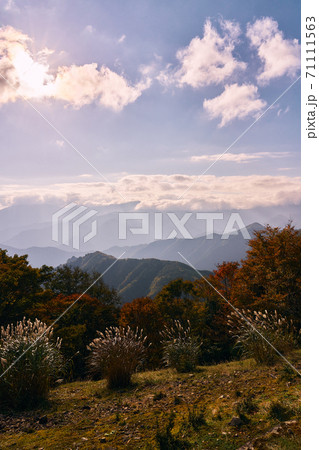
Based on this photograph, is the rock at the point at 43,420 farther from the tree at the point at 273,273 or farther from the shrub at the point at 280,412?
the tree at the point at 273,273

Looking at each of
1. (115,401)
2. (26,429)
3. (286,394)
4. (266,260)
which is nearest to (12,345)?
(26,429)

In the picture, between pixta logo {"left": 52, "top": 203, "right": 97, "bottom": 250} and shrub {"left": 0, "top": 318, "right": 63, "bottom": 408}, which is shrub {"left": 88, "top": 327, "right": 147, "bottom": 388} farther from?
pixta logo {"left": 52, "top": 203, "right": 97, "bottom": 250}

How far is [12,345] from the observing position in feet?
20.1

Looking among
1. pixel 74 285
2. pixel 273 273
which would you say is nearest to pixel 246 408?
pixel 273 273

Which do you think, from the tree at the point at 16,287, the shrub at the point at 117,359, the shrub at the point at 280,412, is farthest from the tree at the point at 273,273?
the tree at the point at 16,287

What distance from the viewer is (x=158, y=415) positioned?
15.4 ft

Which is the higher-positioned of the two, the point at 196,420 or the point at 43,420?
the point at 196,420

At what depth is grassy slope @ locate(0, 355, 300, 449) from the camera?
370 centimetres

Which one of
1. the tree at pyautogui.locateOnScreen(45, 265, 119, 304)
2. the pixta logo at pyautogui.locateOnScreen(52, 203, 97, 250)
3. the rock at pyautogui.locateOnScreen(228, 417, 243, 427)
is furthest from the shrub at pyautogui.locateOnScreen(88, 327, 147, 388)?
the tree at pyautogui.locateOnScreen(45, 265, 119, 304)

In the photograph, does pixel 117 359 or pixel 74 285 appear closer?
pixel 117 359

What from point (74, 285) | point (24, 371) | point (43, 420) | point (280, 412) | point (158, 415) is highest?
point (280, 412)

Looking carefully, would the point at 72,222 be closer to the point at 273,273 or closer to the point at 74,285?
the point at 273,273
